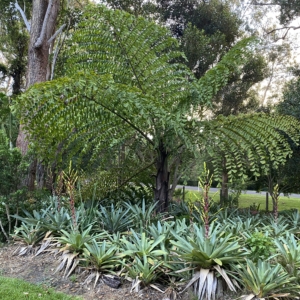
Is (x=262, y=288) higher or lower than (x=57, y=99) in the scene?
lower

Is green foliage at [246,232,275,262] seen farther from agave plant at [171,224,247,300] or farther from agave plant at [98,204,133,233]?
agave plant at [98,204,133,233]

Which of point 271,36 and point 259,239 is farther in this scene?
point 271,36

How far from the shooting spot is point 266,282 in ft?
7.27

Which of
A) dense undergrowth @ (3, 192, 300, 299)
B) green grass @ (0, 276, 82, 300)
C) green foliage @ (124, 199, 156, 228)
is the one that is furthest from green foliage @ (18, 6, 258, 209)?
green grass @ (0, 276, 82, 300)

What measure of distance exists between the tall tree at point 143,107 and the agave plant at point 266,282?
5.91ft

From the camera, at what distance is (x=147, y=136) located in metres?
4.43

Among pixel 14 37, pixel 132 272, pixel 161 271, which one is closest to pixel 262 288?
pixel 161 271

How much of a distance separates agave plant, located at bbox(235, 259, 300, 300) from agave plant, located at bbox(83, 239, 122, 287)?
1.22m

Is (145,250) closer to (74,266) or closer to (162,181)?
(74,266)

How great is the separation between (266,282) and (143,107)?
7.09ft

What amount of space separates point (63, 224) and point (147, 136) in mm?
1822

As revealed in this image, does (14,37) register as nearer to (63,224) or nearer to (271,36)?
(63,224)

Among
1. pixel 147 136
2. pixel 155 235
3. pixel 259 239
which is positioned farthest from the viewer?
pixel 147 136

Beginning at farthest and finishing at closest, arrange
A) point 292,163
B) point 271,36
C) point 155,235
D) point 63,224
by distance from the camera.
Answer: point 271,36 < point 292,163 < point 63,224 < point 155,235
